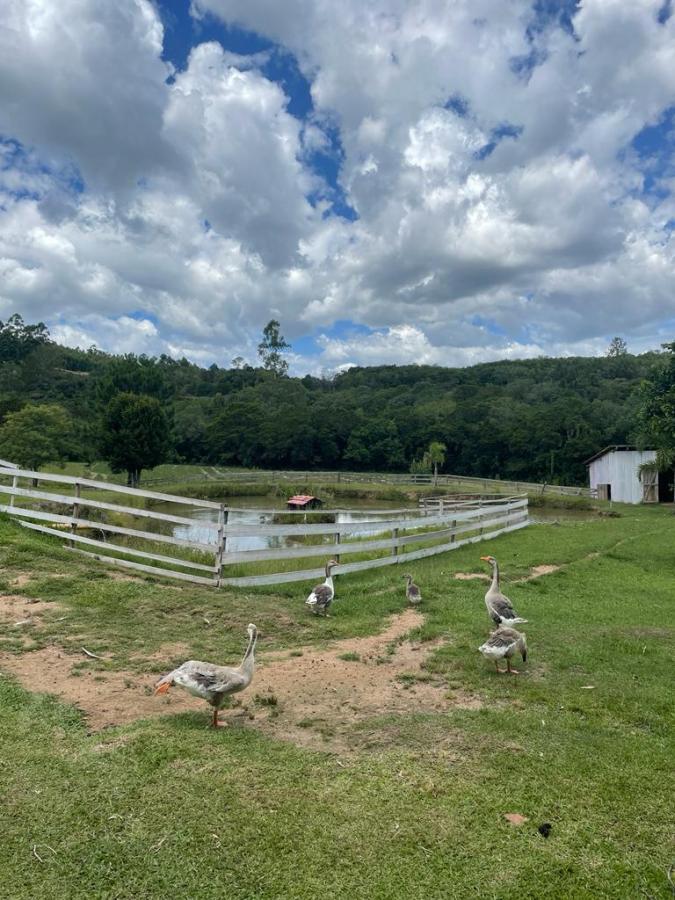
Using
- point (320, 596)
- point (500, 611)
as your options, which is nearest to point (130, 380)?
point (320, 596)

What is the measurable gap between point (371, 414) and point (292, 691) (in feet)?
273

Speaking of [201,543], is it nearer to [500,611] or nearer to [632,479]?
[500,611]

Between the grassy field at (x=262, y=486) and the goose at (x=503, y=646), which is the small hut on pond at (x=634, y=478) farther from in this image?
the goose at (x=503, y=646)

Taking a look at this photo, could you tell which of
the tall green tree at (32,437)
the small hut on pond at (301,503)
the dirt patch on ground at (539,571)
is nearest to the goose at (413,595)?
the dirt patch on ground at (539,571)

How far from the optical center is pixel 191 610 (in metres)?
8.00

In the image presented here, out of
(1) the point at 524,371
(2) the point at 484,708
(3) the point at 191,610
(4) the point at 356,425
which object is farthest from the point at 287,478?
(1) the point at 524,371

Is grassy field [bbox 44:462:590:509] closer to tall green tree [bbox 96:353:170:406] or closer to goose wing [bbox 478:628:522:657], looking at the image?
tall green tree [bbox 96:353:170:406]

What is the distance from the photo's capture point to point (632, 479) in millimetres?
35125

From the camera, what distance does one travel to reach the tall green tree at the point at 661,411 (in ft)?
83.0

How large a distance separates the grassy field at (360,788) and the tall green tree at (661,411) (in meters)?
21.7

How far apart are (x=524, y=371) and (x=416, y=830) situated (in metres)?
107

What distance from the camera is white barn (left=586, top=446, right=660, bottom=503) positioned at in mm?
34312

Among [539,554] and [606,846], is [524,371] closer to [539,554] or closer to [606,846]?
[539,554]

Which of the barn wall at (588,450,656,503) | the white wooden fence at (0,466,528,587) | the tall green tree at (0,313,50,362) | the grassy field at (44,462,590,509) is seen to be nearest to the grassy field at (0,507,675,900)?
the white wooden fence at (0,466,528,587)
